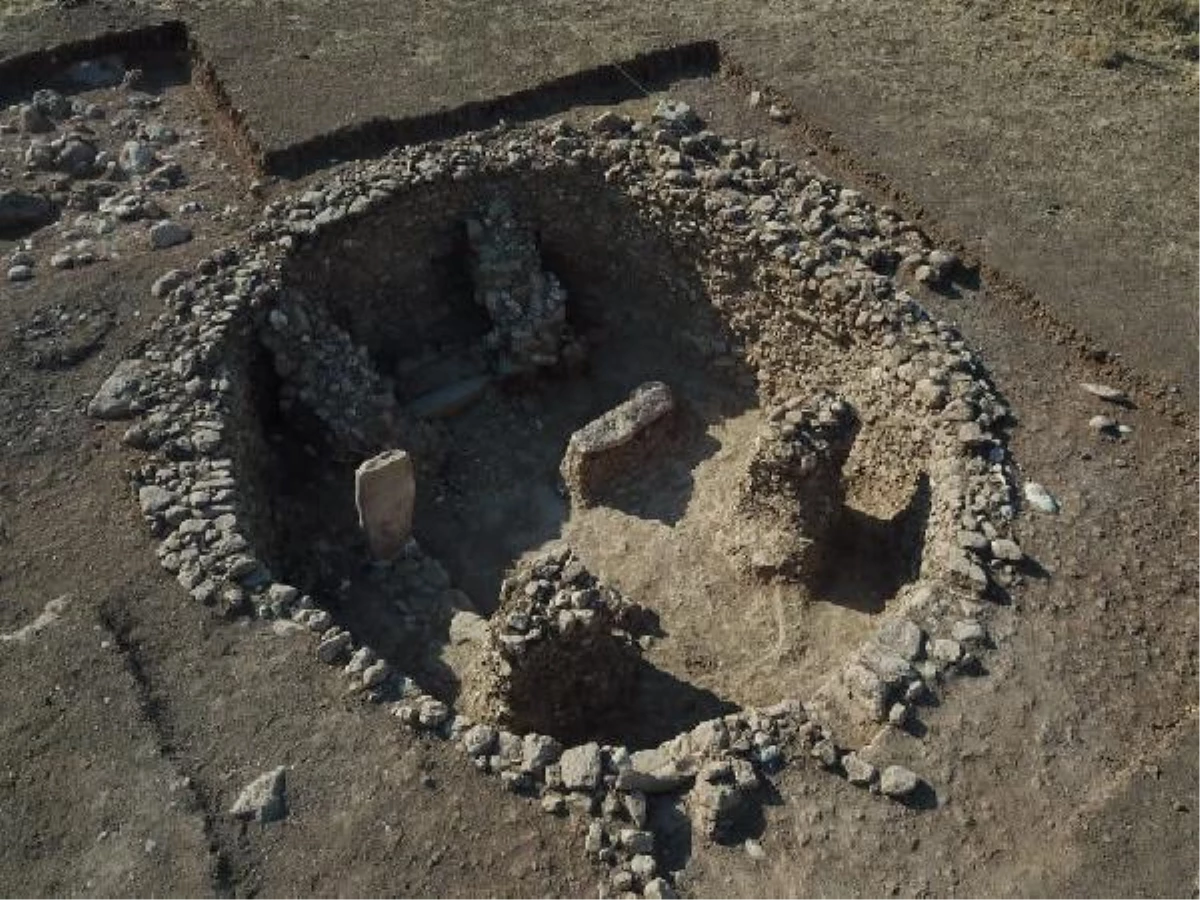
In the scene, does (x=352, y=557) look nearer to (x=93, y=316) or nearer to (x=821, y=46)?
(x=93, y=316)

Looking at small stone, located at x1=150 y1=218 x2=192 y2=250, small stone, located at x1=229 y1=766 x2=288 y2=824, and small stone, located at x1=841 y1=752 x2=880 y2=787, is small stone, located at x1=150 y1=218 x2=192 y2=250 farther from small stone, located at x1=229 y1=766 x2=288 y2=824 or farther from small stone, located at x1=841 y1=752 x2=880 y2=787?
small stone, located at x1=841 y1=752 x2=880 y2=787

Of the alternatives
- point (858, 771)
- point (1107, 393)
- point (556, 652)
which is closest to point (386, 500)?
point (556, 652)

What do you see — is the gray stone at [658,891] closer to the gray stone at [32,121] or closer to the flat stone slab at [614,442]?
the flat stone slab at [614,442]

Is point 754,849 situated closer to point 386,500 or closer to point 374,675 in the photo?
point 374,675

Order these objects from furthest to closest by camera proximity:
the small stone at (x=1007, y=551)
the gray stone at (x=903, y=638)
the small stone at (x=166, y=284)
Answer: the small stone at (x=166, y=284)
the small stone at (x=1007, y=551)
the gray stone at (x=903, y=638)

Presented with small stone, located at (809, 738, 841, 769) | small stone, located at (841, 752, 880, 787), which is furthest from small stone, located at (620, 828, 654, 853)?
small stone, located at (841, 752, 880, 787)

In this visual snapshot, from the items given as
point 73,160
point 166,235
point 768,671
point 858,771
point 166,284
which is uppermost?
point 73,160

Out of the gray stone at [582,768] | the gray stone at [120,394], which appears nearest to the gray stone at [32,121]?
the gray stone at [120,394]
